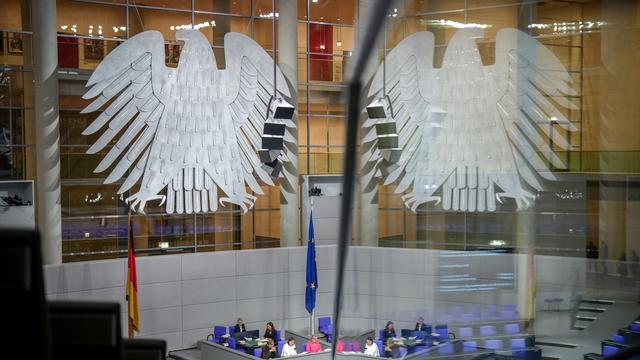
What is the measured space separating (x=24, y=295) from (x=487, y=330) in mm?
5559

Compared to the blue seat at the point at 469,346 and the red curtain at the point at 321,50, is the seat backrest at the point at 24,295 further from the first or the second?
the red curtain at the point at 321,50

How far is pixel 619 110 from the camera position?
7.08 m

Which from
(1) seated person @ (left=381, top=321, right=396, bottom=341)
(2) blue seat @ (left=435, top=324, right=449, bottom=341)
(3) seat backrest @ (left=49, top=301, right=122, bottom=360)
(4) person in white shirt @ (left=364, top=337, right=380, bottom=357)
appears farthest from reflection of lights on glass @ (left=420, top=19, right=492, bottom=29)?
(3) seat backrest @ (left=49, top=301, right=122, bottom=360)

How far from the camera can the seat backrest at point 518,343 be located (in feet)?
20.5

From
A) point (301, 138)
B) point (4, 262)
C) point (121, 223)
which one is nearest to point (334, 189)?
point (301, 138)

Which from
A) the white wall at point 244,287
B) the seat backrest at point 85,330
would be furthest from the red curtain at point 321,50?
the seat backrest at point 85,330

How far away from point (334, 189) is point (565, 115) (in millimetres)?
8429

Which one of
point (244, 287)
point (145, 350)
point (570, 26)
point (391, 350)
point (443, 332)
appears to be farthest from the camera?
point (244, 287)

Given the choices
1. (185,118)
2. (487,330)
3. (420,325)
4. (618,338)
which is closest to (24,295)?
(487,330)

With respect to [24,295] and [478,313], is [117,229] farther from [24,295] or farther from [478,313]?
[24,295]

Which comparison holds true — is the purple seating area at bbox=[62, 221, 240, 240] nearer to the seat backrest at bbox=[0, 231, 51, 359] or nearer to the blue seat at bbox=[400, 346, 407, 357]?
the blue seat at bbox=[400, 346, 407, 357]

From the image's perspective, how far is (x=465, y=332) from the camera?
6773 mm

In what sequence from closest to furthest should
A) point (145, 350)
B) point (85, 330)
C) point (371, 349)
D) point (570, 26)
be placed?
point (85, 330) < point (145, 350) < point (570, 26) < point (371, 349)

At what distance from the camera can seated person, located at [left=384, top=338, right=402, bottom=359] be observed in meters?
11.8
